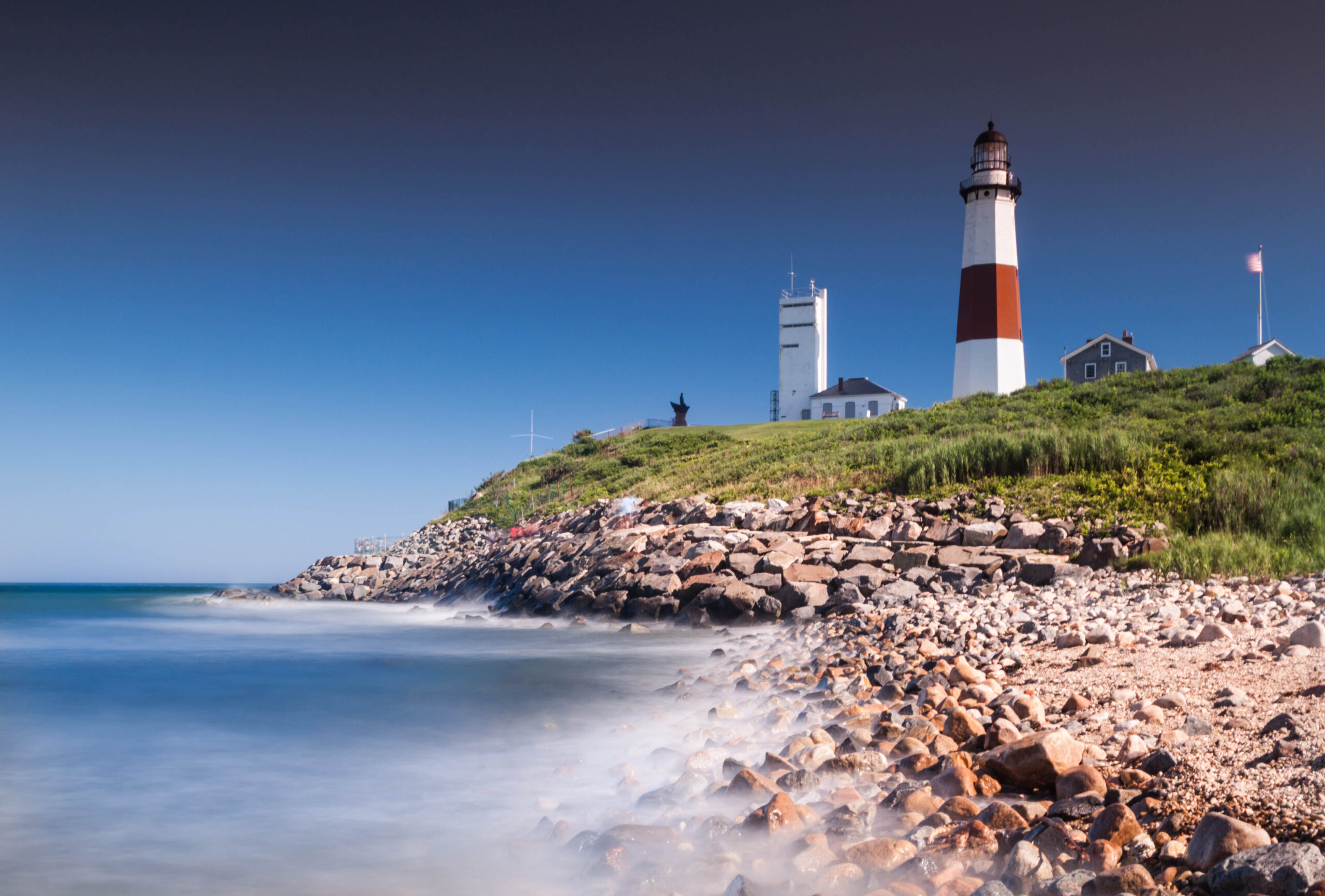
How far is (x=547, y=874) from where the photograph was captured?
13.1 feet

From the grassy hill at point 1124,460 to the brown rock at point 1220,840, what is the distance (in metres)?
6.90

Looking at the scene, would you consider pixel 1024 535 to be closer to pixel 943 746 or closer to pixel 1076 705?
pixel 1076 705

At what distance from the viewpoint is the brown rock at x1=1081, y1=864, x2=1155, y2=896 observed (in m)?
2.77

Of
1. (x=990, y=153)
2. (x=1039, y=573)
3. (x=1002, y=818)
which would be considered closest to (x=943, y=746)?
(x=1002, y=818)

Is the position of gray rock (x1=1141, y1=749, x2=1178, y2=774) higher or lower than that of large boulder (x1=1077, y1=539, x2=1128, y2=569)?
lower

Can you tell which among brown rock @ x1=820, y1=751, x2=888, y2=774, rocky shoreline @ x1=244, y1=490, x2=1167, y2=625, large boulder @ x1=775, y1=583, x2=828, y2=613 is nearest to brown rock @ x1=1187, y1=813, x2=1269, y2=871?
brown rock @ x1=820, y1=751, x2=888, y2=774

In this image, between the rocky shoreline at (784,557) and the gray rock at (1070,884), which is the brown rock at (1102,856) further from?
the rocky shoreline at (784,557)

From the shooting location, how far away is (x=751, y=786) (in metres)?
4.36

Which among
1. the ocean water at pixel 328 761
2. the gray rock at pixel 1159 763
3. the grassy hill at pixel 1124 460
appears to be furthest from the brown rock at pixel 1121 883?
the grassy hill at pixel 1124 460

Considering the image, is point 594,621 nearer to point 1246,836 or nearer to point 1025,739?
point 1025,739

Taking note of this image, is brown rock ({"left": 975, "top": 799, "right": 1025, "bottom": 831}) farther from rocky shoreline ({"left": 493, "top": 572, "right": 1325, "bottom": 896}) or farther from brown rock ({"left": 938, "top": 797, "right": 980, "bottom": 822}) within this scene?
brown rock ({"left": 938, "top": 797, "right": 980, "bottom": 822})

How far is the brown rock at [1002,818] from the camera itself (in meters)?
3.42

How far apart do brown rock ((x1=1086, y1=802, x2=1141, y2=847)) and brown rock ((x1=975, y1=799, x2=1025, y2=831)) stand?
28cm

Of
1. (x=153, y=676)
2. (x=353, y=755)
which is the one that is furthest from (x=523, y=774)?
(x=153, y=676)
